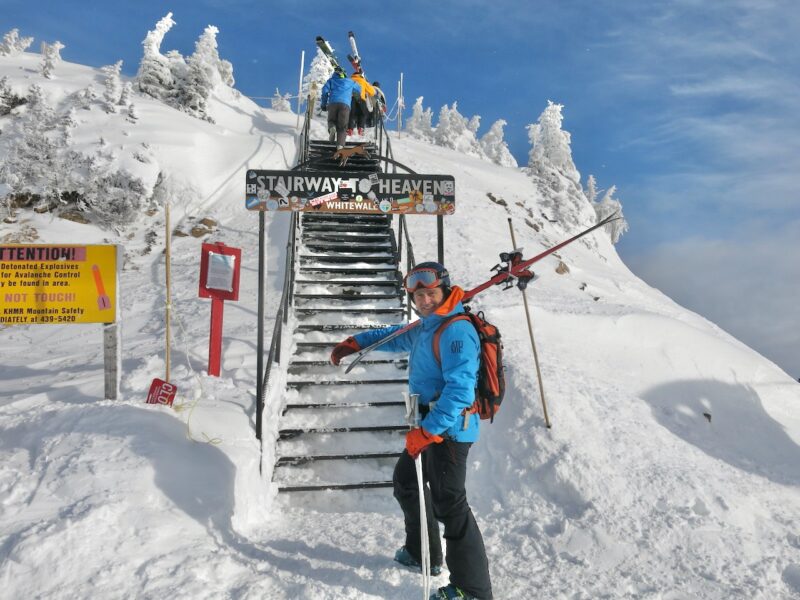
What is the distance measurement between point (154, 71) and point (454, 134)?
65.5ft

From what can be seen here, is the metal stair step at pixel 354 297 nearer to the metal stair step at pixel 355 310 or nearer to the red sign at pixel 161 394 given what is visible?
the metal stair step at pixel 355 310

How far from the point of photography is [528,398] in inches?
217

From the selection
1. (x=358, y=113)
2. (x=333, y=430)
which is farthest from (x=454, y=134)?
(x=333, y=430)

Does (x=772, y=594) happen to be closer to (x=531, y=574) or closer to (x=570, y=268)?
(x=531, y=574)

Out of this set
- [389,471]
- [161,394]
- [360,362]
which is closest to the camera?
[161,394]

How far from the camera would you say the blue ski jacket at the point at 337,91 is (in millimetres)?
10820

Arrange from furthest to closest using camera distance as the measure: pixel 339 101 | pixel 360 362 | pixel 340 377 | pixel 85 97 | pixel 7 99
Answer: pixel 85 97
pixel 7 99
pixel 339 101
pixel 360 362
pixel 340 377

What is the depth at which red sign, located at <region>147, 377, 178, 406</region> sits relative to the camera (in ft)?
15.0

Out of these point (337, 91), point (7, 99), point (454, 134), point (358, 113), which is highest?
point (454, 134)

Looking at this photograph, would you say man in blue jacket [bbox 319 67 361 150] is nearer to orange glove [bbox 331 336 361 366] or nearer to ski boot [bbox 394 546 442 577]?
orange glove [bbox 331 336 361 366]

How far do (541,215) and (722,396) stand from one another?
12.4 meters

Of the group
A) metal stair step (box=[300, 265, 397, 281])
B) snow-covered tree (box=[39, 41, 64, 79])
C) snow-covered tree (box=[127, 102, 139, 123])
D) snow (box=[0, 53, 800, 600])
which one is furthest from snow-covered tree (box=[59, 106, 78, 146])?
metal stair step (box=[300, 265, 397, 281])

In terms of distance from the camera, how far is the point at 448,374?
2.76 m

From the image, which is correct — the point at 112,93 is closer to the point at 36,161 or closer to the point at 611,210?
the point at 36,161
